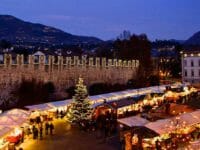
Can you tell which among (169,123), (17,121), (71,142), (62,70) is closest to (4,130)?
(17,121)

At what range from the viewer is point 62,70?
33.5 meters

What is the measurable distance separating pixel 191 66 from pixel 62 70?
2419cm

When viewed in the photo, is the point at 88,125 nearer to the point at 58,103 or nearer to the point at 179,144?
the point at 58,103

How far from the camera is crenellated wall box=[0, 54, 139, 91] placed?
2900 centimetres

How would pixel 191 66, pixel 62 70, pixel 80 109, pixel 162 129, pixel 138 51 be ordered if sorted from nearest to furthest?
1. pixel 162 129
2. pixel 80 109
3. pixel 62 70
4. pixel 138 51
5. pixel 191 66

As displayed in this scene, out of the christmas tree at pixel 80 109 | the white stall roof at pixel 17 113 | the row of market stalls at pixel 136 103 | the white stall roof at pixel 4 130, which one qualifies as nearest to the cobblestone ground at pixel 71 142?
the white stall roof at pixel 4 130

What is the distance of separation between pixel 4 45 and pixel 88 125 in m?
59.6

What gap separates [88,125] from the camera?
22.0 m

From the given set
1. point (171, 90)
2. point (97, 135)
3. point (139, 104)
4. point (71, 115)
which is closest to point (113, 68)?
point (171, 90)

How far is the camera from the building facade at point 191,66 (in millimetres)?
52625

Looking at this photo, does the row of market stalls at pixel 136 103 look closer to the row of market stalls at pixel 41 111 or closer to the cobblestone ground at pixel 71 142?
the row of market stalls at pixel 41 111

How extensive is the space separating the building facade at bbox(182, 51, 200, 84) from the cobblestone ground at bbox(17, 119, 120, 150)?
3365cm

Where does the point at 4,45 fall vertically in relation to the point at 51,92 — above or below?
above

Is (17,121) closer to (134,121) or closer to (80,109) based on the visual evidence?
(80,109)
